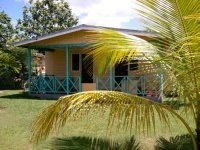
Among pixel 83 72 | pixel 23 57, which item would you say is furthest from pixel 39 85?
pixel 23 57

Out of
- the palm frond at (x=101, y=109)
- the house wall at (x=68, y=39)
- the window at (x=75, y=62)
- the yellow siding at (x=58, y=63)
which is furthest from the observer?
the yellow siding at (x=58, y=63)

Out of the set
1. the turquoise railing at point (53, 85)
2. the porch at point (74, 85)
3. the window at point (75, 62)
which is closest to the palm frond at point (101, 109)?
the porch at point (74, 85)

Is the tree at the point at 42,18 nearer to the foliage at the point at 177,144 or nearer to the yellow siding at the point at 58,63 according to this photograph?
the yellow siding at the point at 58,63

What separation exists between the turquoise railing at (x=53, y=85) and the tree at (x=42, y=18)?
927 inches

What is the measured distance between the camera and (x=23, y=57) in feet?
94.4

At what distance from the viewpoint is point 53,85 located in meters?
19.6

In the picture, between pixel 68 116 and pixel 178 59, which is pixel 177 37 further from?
pixel 68 116

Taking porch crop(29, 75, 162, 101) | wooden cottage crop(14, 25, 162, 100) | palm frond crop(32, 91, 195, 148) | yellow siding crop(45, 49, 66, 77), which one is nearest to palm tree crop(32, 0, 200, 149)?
palm frond crop(32, 91, 195, 148)

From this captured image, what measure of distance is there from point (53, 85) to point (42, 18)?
2512 centimetres

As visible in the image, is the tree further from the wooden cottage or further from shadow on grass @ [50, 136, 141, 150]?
shadow on grass @ [50, 136, 141, 150]

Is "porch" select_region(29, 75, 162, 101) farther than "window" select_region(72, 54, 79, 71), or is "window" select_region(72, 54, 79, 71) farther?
"window" select_region(72, 54, 79, 71)

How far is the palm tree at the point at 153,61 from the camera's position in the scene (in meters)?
3.59

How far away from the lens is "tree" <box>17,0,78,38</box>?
4334 cm

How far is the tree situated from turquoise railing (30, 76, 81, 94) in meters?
23.6
